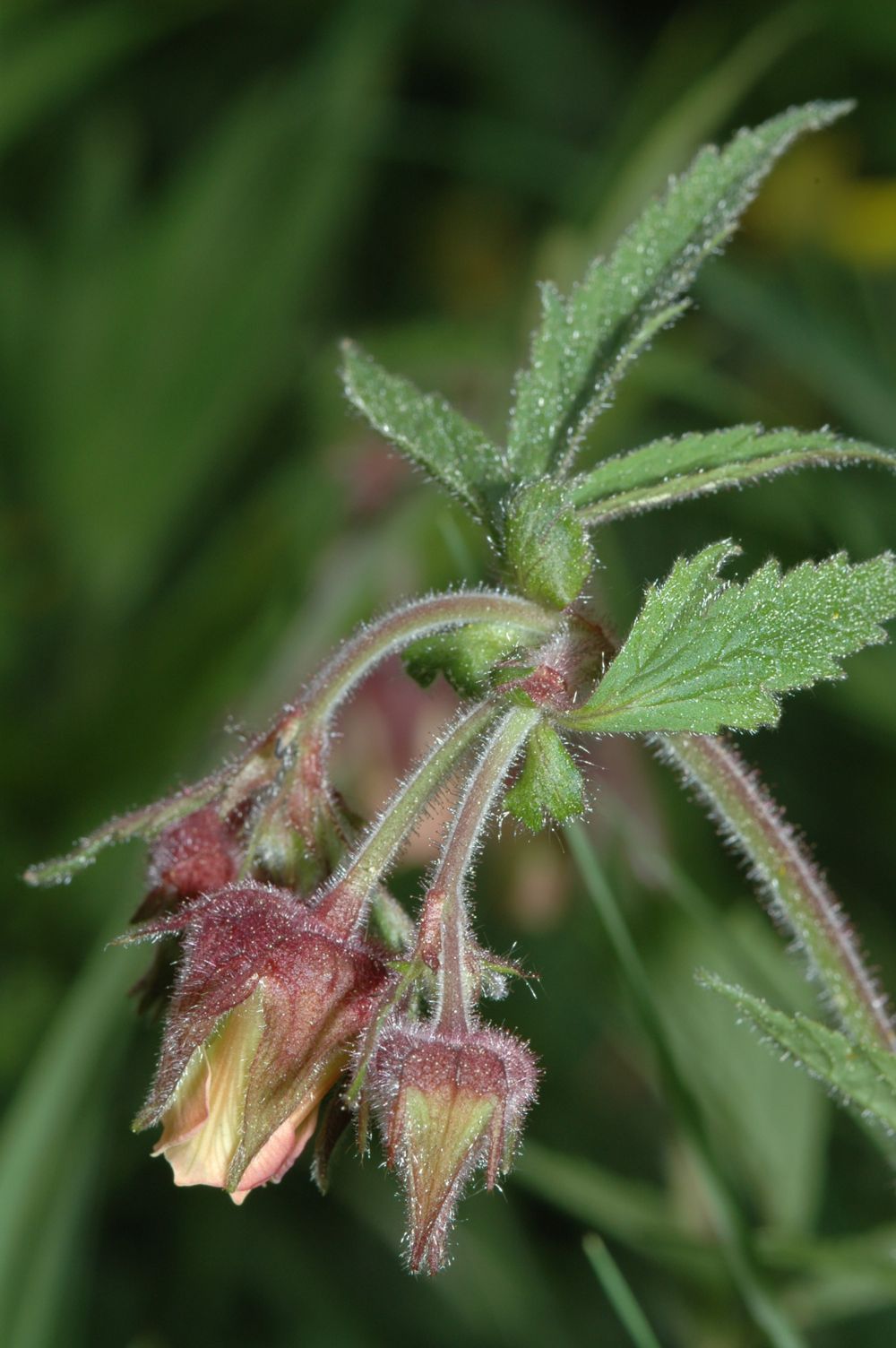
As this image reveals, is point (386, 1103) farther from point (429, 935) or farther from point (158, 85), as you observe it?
point (158, 85)

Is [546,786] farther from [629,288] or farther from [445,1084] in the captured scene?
[629,288]

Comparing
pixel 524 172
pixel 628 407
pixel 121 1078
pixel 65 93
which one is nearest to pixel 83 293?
pixel 65 93

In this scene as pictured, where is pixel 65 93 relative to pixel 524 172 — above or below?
above

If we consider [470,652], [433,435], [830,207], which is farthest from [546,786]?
[830,207]

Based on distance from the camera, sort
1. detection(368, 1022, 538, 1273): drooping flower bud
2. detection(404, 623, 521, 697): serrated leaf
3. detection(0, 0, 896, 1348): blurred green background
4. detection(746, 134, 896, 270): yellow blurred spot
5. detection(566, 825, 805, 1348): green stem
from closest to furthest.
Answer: detection(368, 1022, 538, 1273): drooping flower bud < detection(404, 623, 521, 697): serrated leaf < detection(566, 825, 805, 1348): green stem < detection(0, 0, 896, 1348): blurred green background < detection(746, 134, 896, 270): yellow blurred spot

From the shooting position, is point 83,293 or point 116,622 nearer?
point 116,622

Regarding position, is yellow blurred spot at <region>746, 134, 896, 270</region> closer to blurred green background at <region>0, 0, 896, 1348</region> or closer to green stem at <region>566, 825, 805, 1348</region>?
blurred green background at <region>0, 0, 896, 1348</region>

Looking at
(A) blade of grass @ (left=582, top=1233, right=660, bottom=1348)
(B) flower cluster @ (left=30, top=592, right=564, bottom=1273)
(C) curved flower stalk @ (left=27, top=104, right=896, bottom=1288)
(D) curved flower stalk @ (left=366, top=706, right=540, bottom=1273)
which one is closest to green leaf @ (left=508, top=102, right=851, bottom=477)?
(C) curved flower stalk @ (left=27, top=104, right=896, bottom=1288)
